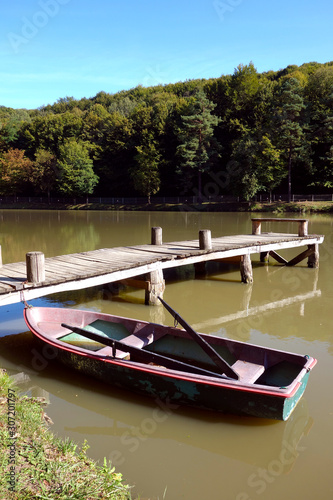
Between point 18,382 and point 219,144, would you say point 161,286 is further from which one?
point 219,144

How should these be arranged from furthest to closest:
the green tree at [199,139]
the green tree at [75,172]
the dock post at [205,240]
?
1. the green tree at [75,172]
2. the green tree at [199,139]
3. the dock post at [205,240]

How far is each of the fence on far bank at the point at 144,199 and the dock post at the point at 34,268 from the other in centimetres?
3915

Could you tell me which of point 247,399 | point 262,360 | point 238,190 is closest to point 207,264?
point 262,360

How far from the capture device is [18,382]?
21.2 ft

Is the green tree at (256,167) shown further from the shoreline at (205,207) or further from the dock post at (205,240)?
the dock post at (205,240)

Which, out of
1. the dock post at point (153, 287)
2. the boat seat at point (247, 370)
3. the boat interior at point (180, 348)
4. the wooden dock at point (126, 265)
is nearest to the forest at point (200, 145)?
the wooden dock at point (126, 265)

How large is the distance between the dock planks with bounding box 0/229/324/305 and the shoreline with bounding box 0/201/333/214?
87.0 ft

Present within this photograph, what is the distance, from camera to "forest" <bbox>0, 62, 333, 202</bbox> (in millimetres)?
44000

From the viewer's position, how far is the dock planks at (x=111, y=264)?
8055mm

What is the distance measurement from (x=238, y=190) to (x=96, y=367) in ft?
131

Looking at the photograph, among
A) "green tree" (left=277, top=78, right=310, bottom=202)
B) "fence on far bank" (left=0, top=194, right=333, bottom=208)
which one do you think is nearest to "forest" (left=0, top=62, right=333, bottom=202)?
"green tree" (left=277, top=78, right=310, bottom=202)

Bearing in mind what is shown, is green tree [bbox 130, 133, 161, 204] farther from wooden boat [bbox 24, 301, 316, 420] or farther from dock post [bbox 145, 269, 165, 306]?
wooden boat [bbox 24, 301, 316, 420]

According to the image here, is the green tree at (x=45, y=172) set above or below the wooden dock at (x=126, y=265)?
above

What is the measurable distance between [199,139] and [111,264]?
43.0 metres
